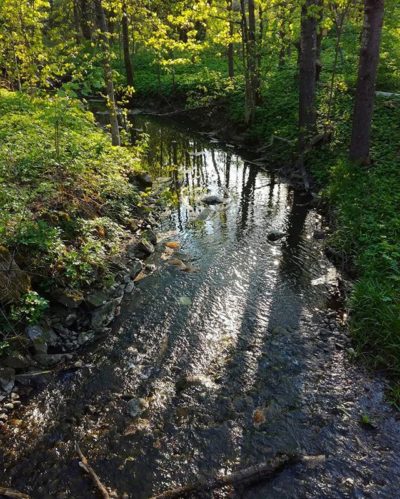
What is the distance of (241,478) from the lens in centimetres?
489

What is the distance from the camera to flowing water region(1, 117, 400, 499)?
4.96m

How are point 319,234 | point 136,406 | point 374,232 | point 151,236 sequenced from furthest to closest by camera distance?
point 319,234 < point 151,236 < point 374,232 < point 136,406

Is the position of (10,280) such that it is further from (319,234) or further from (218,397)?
(319,234)

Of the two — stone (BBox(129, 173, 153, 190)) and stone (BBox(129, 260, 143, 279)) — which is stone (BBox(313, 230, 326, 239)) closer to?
stone (BBox(129, 260, 143, 279))

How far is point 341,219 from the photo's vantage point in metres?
10.4

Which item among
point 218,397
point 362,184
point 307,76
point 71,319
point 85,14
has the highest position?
point 85,14

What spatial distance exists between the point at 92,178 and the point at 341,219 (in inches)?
259

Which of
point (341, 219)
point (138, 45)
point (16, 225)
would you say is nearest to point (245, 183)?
point (341, 219)

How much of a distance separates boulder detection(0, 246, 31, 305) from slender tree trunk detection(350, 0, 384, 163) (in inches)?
386

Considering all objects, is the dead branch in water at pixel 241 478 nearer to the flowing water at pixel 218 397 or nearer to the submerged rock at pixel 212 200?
the flowing water at pixel 218 397

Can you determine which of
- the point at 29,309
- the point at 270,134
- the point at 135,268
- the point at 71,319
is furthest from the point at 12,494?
the point at 270,134

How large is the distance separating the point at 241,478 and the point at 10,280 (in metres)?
4.54

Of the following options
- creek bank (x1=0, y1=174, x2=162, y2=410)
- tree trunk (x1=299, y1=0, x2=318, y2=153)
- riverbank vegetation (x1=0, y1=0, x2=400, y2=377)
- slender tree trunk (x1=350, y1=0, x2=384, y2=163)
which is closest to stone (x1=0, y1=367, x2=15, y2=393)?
creek bank (x1=0, y1=174, x2=162, y2=410)

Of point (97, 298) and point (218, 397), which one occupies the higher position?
point (97, 298)
